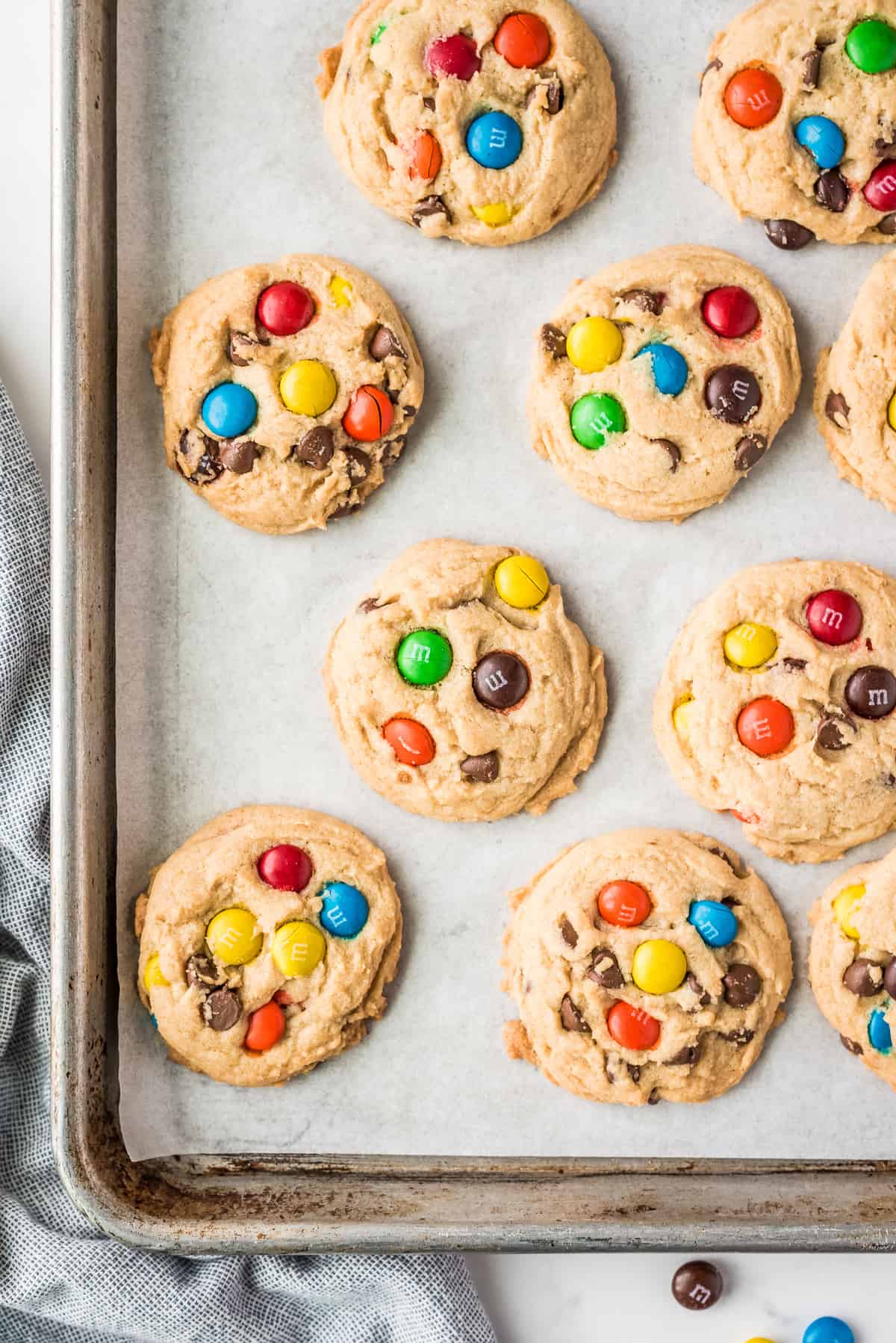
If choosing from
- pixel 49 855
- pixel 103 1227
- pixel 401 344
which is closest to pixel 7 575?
pixel 49 855

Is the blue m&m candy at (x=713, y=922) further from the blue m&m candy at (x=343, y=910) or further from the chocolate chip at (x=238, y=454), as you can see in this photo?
the chocolate chip at (x=238, y=454)

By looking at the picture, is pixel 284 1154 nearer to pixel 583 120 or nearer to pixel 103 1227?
pixel 103 1227

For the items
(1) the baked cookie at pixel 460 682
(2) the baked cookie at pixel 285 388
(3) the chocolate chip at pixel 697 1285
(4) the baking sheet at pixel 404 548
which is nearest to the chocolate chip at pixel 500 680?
(1) the baked cookie at pixel 460 682

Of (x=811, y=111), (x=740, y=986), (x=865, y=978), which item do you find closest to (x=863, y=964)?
(x=865, y=978)

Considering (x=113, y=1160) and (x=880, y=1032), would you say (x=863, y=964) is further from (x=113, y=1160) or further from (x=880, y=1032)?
(x=113, y=1160)

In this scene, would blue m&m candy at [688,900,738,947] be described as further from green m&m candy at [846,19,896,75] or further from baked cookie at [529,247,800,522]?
green m&m candy at [846,19,896,75]

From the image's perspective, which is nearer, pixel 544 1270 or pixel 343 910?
pixel 343 910

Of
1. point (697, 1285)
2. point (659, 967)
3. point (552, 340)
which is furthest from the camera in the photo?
point (697, 1285)
